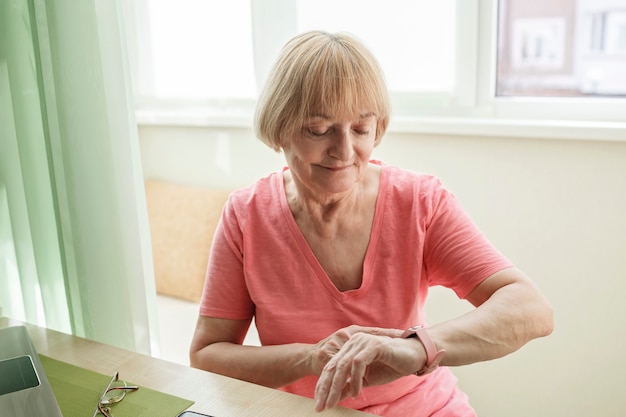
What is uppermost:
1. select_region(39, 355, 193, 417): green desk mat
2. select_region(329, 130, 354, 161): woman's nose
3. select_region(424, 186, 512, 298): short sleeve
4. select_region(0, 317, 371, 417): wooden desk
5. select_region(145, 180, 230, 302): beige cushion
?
select_region(329, 130, 354, 161): woman's nose

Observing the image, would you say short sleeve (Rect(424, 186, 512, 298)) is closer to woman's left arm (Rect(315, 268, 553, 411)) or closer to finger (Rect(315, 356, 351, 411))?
woman's left arm (Rect(315, 268, 553, 411))

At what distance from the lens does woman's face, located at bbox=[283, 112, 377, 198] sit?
50.4 inches

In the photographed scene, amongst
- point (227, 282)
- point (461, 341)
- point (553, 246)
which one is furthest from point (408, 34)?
point (461, 341)

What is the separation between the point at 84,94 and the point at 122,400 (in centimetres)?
72

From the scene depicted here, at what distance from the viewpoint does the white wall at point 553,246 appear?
1754 millimetres

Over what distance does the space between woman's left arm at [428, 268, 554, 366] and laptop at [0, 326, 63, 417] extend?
0.62m

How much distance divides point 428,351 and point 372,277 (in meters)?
0.28

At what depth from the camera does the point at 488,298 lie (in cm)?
127

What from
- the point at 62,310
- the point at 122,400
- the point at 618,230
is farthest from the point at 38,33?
the point at 618,230

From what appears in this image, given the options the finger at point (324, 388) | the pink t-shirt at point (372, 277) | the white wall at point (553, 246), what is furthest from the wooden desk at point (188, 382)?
the white wall at point (553, 246)

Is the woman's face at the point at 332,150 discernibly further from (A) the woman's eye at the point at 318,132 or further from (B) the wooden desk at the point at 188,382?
(B) the wooden desk at the point at 188,382

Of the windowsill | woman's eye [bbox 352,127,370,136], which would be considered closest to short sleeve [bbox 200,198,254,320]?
woman's eye [bbox 352,127,370,136]

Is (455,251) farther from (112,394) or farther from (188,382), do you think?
(112,394)

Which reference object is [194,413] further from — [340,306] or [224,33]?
[224,33]
